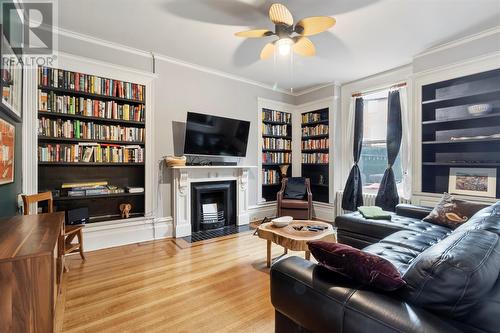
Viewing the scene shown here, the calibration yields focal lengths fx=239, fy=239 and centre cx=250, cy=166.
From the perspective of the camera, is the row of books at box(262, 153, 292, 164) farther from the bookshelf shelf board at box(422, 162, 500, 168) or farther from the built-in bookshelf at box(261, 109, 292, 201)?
the bookshelf shelf board at box(422, 162, 500, 168)

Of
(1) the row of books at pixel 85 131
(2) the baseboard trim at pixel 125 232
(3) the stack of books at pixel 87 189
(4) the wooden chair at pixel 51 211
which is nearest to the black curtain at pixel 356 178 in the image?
(2) the baseboard trim at pixel 125 232

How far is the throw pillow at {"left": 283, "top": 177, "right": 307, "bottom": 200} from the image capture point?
4402mm

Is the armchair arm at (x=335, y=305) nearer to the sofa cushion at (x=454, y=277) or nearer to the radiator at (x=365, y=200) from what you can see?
the sofa cushion at (x=454, y=277)

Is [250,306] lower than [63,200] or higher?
lower

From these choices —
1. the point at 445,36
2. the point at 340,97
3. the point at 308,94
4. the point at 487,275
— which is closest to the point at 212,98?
the point at 308,94

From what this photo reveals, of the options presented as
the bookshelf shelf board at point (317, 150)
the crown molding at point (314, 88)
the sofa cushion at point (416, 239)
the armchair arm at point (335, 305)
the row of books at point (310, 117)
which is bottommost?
the sofa cushion at point (416, 239)

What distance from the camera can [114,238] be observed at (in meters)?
3.14

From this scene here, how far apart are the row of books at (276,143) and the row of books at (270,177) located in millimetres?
492

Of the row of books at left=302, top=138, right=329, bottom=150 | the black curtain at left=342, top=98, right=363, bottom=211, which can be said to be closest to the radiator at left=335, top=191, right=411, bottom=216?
the black curtain at left=342, top=98, right=363, bottom=211

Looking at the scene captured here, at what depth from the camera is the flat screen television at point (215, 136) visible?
3.61m

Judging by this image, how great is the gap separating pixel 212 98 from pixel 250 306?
10.4 ft

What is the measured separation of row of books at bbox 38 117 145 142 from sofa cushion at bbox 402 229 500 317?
335 cm

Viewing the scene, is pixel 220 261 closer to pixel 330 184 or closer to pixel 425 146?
pixel 330 184

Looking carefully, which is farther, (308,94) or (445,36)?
(308,94)
